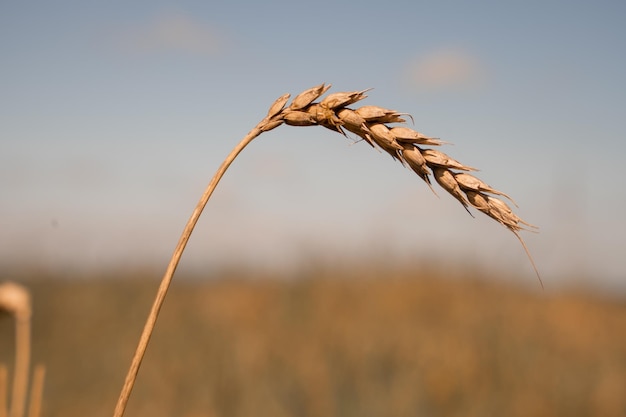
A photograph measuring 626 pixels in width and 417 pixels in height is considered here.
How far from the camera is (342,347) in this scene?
5.95 metres

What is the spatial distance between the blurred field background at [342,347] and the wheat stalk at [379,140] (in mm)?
4286

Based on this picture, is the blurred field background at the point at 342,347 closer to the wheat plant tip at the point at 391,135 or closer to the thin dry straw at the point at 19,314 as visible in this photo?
the thin dry straw at the point at 19,314

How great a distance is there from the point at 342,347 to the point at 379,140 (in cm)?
530

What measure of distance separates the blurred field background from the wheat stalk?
429 cm

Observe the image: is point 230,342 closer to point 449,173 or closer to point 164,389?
point 164,389

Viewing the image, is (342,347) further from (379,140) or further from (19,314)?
(379,140)

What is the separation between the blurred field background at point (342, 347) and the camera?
5.10 meters

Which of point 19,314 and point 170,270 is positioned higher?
point 170,270

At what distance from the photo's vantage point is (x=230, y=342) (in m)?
6.29

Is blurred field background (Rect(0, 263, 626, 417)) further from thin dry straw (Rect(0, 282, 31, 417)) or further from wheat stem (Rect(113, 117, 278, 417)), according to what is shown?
wheat stem (Rect(113, 117, 278, 417))

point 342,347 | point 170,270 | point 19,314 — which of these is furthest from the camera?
point 342,347

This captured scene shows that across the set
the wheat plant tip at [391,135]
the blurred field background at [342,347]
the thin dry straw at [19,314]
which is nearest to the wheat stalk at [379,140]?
the wheat plant tip at [391,135]

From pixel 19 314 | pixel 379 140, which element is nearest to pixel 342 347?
pixel 19 314

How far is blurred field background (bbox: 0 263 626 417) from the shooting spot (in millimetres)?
5102
